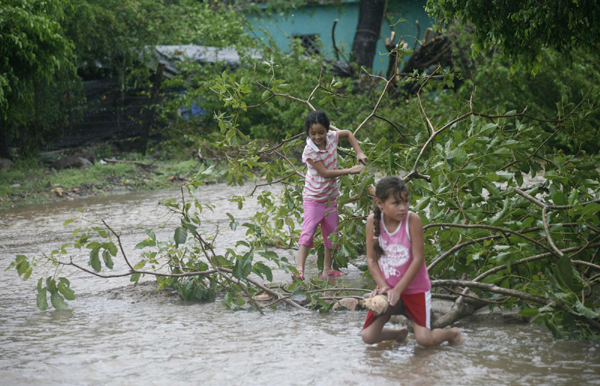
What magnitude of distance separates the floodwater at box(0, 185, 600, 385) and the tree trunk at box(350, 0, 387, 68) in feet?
55.5

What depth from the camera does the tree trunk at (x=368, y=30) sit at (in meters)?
20.9

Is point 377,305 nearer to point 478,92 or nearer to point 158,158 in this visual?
point 478,92

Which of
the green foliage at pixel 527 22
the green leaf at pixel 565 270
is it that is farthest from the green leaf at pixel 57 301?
the green foliage at pixel 527 22

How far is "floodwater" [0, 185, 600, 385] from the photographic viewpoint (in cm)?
322

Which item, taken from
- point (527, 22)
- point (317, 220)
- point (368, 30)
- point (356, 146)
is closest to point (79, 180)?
point (317, 220)

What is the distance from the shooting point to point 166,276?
4613mm

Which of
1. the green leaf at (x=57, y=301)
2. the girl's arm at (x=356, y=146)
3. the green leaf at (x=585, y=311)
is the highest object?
the girl's arm at (x=356, y=146)

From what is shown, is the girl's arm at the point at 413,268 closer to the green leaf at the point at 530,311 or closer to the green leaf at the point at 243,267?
the green leaf at the point at 530,311

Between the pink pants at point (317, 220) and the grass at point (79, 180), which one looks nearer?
the pink pants at point (317, 220)

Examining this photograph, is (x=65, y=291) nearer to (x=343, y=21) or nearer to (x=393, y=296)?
(x=393, y=296)

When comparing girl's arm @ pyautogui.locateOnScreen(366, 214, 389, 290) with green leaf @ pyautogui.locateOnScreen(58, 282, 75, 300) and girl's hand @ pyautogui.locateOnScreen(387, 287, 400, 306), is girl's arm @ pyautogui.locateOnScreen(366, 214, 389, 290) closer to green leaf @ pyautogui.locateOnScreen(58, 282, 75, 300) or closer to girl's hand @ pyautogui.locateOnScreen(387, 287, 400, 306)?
girl's hand @ pyautogui.locateOnScreen(387, 287, 400, 306)

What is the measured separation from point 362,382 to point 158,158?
13.1 meters

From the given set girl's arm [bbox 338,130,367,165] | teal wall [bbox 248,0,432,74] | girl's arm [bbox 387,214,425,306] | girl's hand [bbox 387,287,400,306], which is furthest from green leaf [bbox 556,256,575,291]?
teal wall [bbox 248,0,432,74]

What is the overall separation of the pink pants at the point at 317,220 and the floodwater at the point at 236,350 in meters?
0.97
